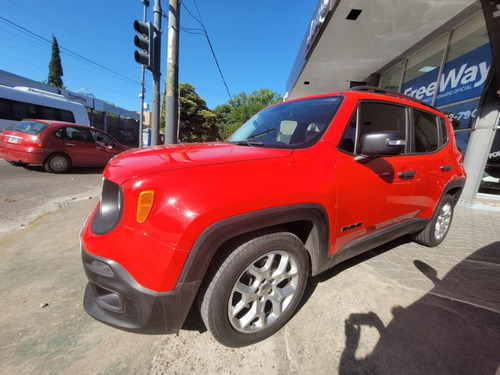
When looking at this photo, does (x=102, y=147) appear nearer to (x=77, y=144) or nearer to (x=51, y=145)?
(x=77, y=144)

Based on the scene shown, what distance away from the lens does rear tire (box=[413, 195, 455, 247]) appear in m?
3.03

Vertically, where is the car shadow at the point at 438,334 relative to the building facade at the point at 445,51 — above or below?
below

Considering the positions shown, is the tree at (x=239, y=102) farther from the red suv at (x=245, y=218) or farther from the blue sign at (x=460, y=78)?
the red suv at (x=245, y=218)

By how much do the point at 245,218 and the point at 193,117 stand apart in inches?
1260

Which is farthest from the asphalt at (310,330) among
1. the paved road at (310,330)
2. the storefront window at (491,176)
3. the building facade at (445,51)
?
the storefront window at (491,176)

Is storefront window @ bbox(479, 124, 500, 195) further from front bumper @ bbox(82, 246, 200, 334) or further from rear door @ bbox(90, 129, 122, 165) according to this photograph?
rear door @ bbox(90, 129, 122, 165)

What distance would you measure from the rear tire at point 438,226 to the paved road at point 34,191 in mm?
5506

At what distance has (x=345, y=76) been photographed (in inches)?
419

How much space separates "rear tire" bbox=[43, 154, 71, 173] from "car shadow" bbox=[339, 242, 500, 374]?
829 cm

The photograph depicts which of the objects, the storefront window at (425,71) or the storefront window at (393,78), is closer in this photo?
the storefront window at (425,71)

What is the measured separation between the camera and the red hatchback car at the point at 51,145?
20.5ft

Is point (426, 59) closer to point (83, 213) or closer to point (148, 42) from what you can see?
point (148, 42)

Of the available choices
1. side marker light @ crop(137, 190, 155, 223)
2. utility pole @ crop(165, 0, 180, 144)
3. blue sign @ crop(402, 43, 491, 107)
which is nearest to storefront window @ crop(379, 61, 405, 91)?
blue sign @ crop(402, 43, 491, 107)

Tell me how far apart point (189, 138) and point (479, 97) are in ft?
99.0
